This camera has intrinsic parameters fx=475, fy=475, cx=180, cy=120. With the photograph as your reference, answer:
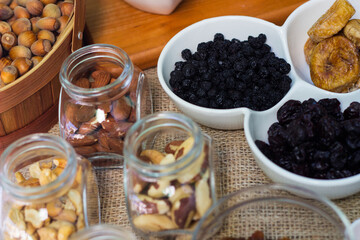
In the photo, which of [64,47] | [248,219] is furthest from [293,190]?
[64,47]

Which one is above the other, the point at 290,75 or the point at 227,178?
the point at 290,75

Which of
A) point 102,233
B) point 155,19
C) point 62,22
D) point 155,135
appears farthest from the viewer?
point 155,19

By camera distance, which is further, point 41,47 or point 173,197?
point 41,47

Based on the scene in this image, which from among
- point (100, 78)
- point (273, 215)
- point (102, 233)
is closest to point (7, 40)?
point (100, 78)

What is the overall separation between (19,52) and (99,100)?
0.25m

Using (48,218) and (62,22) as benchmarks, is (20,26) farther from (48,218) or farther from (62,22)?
(48,218)

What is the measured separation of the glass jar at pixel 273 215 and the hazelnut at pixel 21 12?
2.09ft

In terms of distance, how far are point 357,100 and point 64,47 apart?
24.8 inches

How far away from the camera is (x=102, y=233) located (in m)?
0.73

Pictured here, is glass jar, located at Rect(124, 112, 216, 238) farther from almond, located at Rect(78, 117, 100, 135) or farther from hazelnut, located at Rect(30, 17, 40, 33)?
hazelnut, located at Rect(30, 17, 40, 33)

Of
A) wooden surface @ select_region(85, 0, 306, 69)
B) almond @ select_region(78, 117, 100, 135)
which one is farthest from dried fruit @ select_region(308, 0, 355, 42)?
almond @ select_region(78, 117, 100, 135)

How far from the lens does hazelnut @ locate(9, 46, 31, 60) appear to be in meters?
1.01

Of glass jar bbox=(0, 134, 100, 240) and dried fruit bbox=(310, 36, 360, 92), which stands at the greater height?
dried fruit bbox=(310, 36, 360, 92)

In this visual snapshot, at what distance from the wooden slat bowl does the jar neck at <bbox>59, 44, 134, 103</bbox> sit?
7 cm
